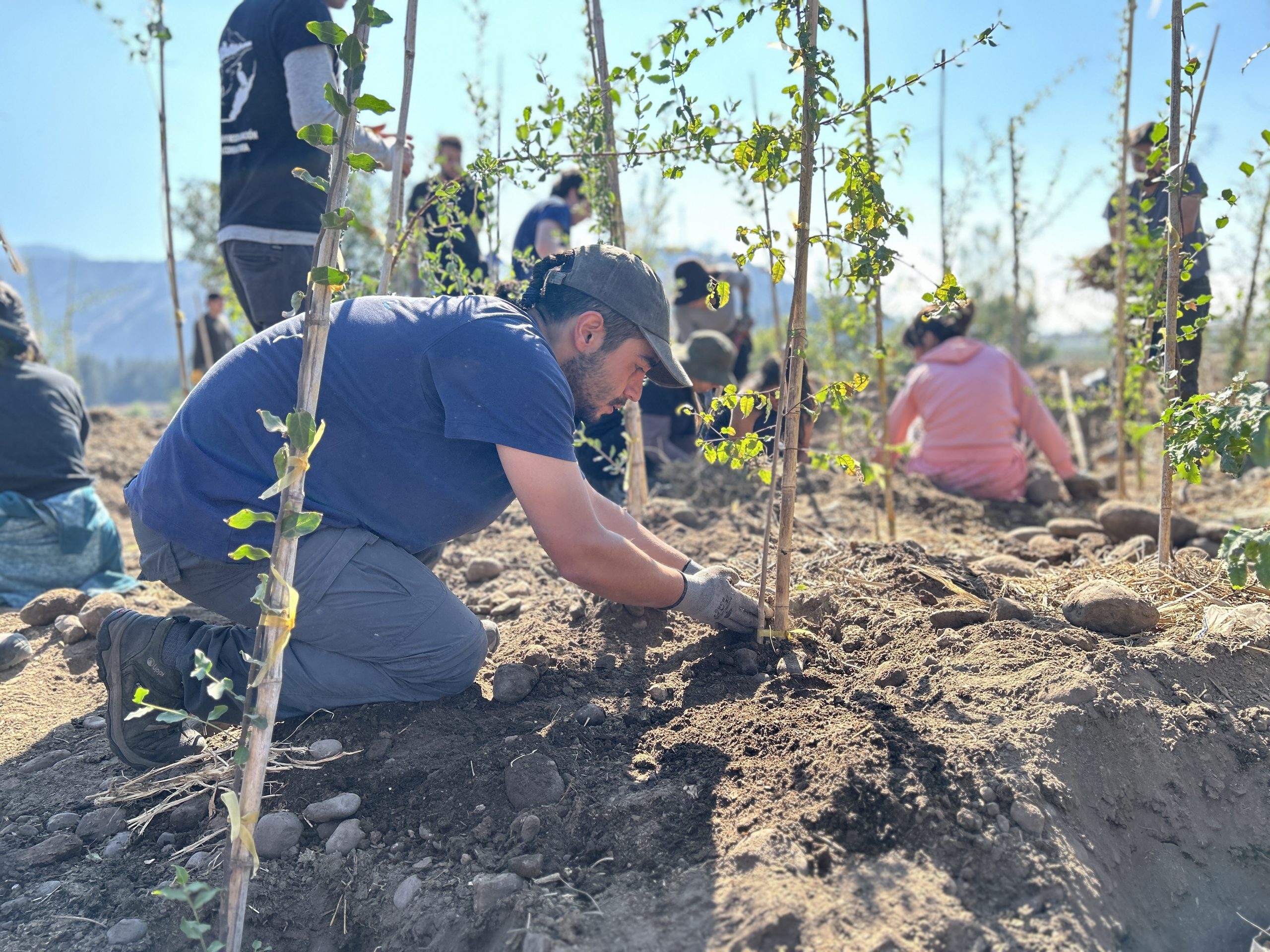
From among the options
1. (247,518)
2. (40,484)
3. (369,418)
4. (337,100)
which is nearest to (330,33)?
(337,100)

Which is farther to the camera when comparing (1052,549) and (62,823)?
(1052,549)

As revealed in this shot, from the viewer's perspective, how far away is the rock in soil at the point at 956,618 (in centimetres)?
233

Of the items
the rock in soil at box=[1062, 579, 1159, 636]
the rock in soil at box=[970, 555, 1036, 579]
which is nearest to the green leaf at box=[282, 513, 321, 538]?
the rock in soil at box=[1062, 579, 1159, 636]

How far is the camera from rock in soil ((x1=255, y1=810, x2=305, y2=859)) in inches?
66.9

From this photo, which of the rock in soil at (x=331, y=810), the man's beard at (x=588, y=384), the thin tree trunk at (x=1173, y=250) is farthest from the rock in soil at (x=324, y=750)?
the thin tree trunk at (x=1173, y=250)

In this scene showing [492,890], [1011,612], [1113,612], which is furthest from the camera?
[1011,612]

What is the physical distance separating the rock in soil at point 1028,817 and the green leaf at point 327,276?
1.47 meters

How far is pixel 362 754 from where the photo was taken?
1962mm

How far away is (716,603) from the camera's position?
221 centimetres

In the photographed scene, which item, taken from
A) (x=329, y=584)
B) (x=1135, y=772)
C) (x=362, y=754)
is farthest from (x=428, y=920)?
(x=1135, y=772)

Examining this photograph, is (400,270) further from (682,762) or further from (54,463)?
(682,762)

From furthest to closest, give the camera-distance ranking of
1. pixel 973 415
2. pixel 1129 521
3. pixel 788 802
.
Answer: pixel 973 415, pixel 1129 521, pixel 788 802

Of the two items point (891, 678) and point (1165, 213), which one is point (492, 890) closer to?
point (891, 678)

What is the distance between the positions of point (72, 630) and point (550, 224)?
2.68 m
